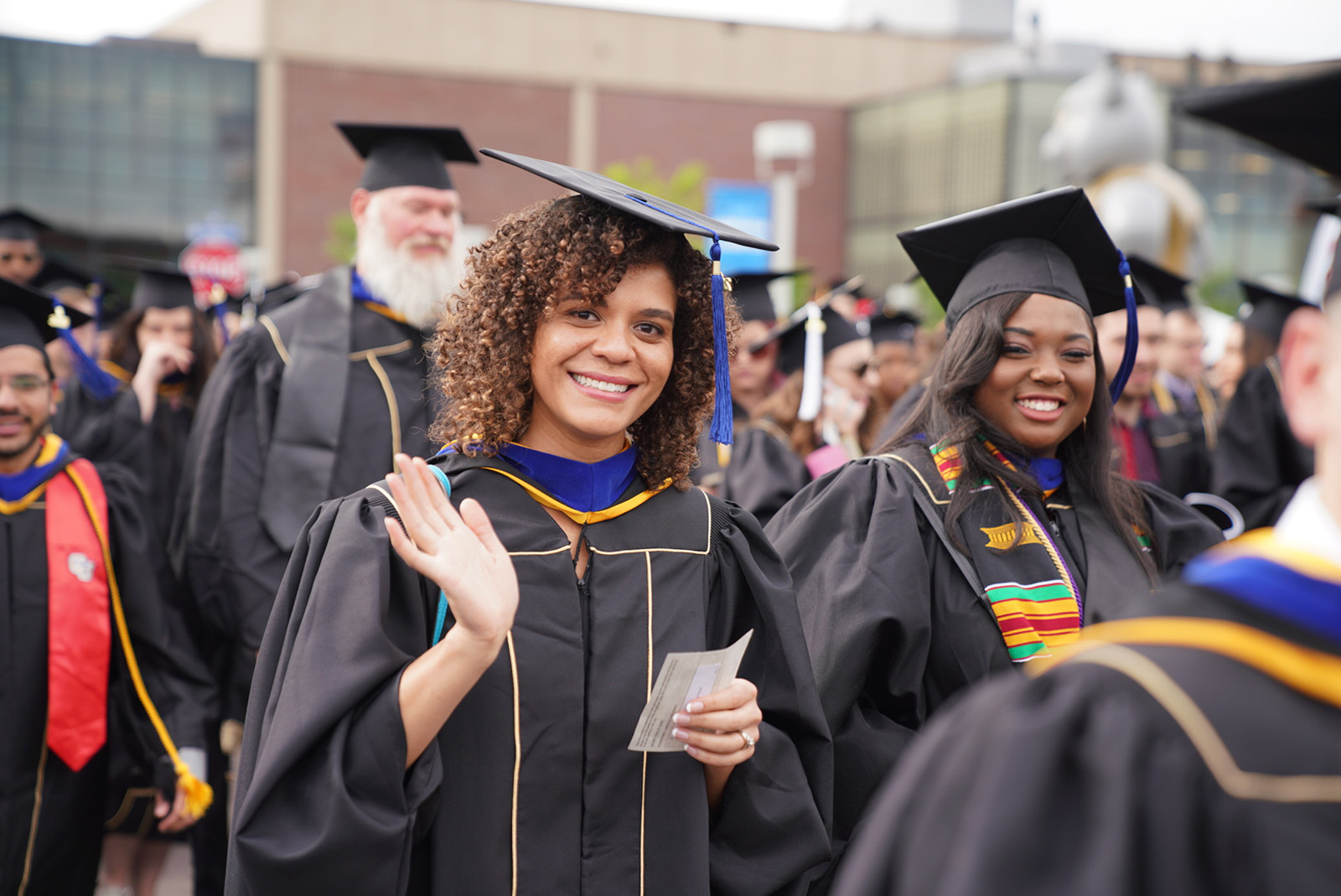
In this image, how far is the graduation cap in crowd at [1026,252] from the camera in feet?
10.1

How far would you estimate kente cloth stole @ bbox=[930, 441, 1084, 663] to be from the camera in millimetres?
2812

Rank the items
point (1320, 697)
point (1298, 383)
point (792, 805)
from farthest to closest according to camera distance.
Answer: point (792, 805), point (1298, 383), point (1320, 697)

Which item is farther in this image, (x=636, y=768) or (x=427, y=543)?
(x=636, y=768)

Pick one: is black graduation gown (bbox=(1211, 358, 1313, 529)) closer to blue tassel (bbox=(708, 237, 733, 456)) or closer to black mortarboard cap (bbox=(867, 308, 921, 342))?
black mortarboard cap (bbox=(867, 308, 921, 342))

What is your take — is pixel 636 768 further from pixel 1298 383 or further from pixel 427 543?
pixel 1298 383

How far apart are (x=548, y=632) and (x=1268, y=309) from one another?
653cm

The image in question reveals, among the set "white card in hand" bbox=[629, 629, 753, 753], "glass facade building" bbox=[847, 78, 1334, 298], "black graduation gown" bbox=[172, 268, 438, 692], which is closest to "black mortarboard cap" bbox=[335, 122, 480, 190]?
"black graduation gown" bbox=[172, 268, 438, 692]

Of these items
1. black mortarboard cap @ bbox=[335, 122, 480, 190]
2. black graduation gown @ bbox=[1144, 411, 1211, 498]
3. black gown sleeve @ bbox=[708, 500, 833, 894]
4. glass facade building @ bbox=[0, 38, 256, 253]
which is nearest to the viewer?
black gown sleeve @ bbox=[708, 500, 833, 894]

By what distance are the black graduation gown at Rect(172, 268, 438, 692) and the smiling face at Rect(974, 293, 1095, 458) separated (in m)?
2.09

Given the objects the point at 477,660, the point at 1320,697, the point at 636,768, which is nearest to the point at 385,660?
the point at 477,660

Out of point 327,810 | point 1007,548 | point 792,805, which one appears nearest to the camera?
point 327,810

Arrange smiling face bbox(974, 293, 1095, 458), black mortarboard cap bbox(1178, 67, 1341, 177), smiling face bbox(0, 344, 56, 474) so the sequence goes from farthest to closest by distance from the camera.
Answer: smiling face bbox(0, 344, 56, 474) < smiling face bbox(974, 293, 1095, 458) < black mortarboard cap bbox(1178, 67, 1341, 177)

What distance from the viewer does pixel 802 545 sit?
3045mm

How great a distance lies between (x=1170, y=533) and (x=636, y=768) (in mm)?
1727
